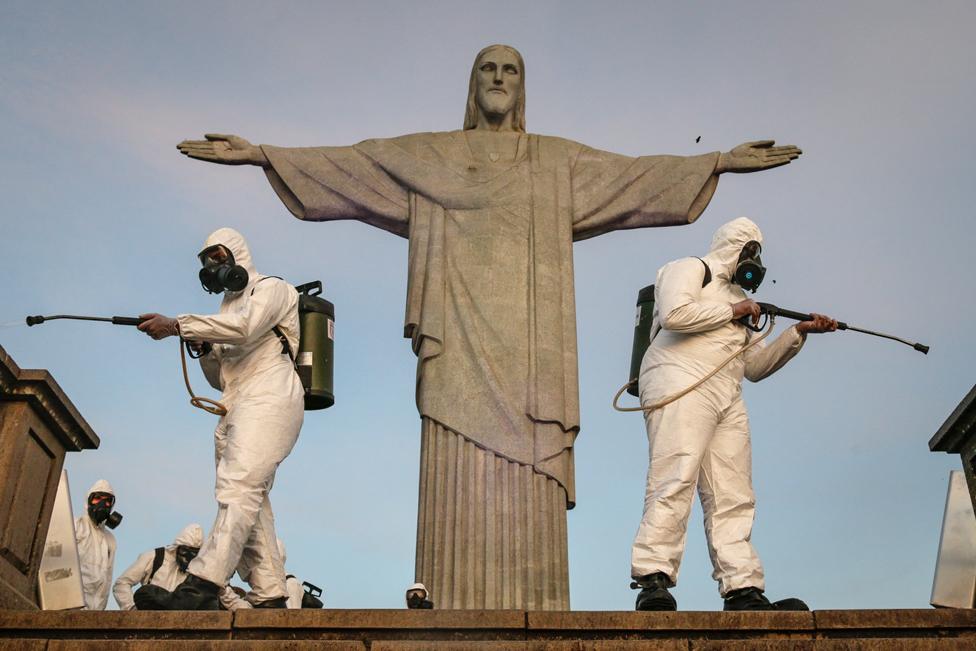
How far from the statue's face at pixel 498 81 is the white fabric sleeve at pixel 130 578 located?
5108 mm

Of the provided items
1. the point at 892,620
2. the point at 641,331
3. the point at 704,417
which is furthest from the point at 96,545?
the point at 892,620

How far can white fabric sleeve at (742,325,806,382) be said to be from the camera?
10.2 metres

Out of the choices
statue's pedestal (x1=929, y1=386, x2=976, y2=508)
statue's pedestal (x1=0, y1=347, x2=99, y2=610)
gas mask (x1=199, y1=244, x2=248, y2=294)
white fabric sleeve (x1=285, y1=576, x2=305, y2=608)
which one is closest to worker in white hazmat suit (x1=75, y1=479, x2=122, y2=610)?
white fabric sleeve (x1=285, y1=576, x2=305, y2=608)

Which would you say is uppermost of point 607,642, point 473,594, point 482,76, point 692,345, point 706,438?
point 482,76

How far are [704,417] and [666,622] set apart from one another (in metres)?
2.15

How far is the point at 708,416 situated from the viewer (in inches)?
386

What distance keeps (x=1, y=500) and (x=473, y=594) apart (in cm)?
308

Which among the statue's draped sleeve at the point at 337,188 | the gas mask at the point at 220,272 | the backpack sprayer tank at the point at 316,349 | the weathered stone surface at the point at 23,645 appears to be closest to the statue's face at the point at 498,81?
the statue's draped sleeve at the point at 337,188

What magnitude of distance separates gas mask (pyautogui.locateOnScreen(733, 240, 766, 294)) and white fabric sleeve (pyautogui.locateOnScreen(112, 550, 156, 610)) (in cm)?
632

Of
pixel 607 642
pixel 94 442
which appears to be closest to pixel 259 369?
pixel 94 442

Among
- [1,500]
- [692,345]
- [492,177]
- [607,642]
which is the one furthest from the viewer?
[492,177]

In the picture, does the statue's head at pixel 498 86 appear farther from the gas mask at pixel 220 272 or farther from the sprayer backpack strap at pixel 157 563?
the sprayer backpack strap at pixel 157 563

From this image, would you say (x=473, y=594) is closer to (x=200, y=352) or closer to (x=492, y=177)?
(x=200, y=352)

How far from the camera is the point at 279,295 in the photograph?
1014cm
